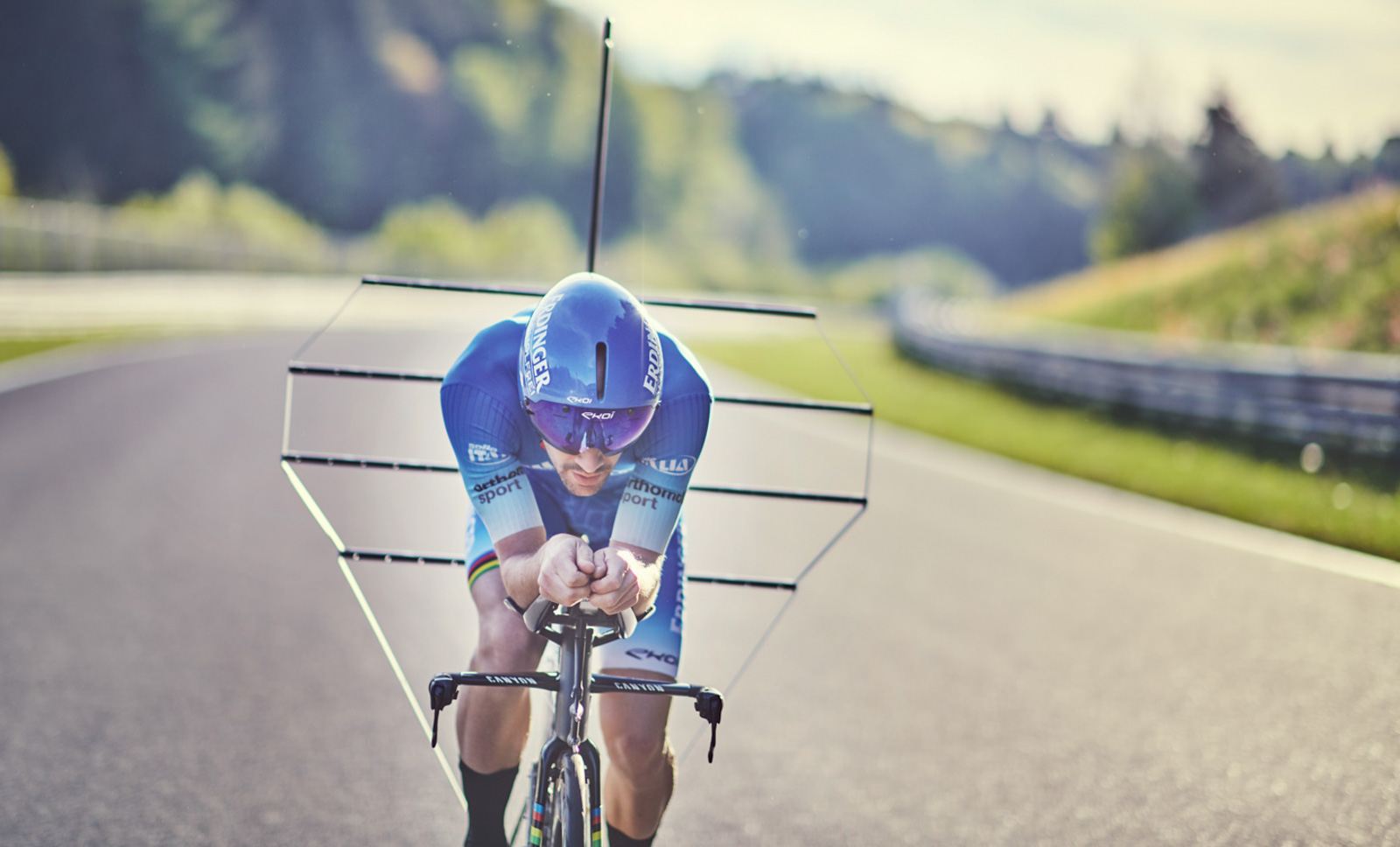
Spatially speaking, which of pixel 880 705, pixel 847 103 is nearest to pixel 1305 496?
pixel 880 705

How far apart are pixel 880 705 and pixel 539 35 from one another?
120274 millimetres

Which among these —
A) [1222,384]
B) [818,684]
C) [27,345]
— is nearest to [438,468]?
[818,684]

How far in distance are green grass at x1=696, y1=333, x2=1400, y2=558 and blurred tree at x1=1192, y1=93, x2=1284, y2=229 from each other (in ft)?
198

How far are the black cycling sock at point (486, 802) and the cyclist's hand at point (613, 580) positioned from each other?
90cm

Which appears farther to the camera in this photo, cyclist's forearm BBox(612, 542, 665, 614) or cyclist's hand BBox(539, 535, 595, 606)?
cyclist's forearm BBox(612, 542, 665, 614)

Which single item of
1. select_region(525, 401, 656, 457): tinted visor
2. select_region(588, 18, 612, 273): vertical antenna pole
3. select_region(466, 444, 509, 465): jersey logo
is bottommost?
select_region(466, 444, 509, 465): jersey logo

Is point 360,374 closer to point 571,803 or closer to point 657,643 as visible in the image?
point 657,643

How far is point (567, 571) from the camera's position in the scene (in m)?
2.22

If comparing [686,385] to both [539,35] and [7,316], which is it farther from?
[539,35]

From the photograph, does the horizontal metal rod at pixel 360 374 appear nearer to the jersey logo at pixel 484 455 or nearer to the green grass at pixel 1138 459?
the jersey logo at pixel 484 455

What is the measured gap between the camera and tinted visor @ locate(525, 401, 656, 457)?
243 cm

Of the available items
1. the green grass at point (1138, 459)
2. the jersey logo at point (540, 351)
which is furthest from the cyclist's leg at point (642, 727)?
the green grass at point (1138, 459)

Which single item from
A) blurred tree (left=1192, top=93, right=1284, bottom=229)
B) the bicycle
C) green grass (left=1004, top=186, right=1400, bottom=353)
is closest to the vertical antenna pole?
the bicycle

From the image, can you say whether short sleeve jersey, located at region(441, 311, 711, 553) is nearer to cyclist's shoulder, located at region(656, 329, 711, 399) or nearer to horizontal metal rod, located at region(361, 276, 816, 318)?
cyclist's shoulder, located at region(656, 329, 711, 399)
